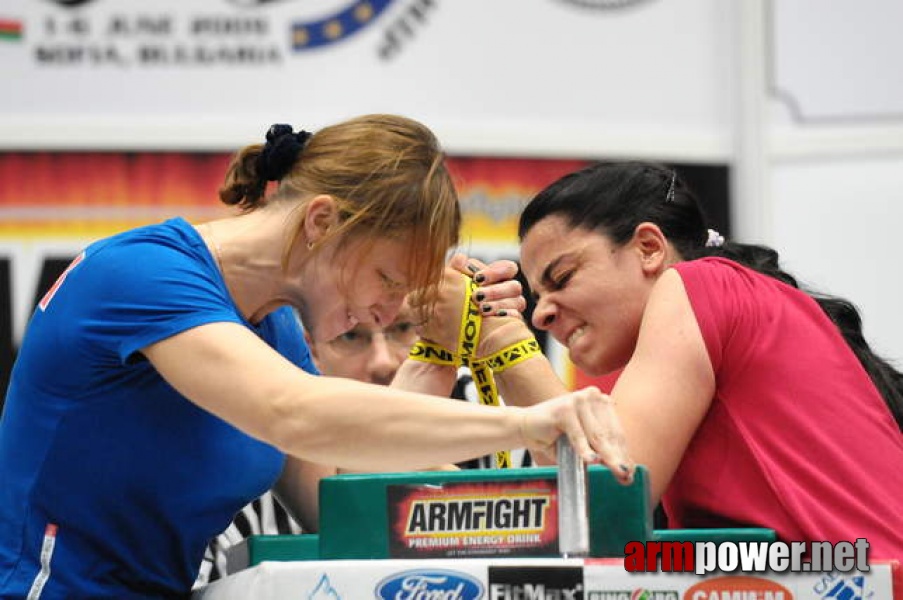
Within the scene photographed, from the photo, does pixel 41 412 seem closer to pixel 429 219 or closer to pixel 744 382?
pixel 429 219

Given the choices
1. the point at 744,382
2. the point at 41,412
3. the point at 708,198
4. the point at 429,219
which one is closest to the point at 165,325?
the point at 41,412

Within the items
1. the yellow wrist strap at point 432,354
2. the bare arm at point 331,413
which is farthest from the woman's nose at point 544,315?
the bare arm at point 331,413

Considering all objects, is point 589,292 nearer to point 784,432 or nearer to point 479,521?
point 784,432

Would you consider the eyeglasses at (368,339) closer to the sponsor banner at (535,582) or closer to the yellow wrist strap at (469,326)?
the yellow wrist strap at (469,326)

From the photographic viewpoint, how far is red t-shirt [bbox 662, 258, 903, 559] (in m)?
1.75

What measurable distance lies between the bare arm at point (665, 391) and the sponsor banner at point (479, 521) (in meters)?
0.26

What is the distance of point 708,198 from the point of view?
4.46 meters

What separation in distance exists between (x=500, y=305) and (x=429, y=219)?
0.55 m

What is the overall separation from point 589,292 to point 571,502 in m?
0.73

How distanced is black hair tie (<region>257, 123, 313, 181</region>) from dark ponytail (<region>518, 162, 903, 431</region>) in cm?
49

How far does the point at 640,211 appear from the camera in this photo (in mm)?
2240

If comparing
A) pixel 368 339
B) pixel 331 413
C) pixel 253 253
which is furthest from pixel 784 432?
pixel 368 339

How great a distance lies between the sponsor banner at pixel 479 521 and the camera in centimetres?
158

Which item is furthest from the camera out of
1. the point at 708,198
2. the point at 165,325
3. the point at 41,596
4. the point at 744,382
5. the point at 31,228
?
the point at 708,198
